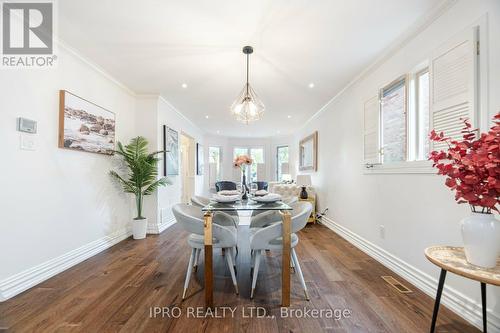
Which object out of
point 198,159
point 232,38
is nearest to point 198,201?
point 232,38

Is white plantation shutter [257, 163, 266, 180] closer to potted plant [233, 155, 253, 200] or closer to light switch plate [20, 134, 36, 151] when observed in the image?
potted plant [233, 155, 253, 200]

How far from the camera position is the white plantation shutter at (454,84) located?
5.43 feet

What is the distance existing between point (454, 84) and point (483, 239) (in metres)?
1.25

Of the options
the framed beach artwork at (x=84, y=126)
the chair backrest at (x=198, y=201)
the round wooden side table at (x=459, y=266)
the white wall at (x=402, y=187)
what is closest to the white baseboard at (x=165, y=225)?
the chair backrest at (x=198, y=201)

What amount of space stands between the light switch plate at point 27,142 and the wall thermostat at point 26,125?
0.05 m

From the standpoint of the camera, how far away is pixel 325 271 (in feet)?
8.25

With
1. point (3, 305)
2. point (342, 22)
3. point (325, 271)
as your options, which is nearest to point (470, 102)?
point (342, 22)

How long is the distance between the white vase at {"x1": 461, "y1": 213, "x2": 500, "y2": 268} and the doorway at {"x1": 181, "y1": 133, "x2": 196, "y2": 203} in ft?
21.0

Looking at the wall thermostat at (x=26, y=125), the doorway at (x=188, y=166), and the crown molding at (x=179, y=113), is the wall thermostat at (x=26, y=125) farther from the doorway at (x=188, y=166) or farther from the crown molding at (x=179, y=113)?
the doorway at (x=188, y=166)

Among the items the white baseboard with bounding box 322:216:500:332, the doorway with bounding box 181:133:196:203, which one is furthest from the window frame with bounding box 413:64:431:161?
the doorway with bounding box 181:133:196:203

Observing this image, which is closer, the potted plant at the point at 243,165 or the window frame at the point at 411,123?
the window frame at the point at 411,123

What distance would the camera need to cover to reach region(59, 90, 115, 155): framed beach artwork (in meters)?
2.56

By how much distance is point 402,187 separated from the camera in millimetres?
2379

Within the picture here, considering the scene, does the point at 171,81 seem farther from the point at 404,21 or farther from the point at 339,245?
the point at 339,245
